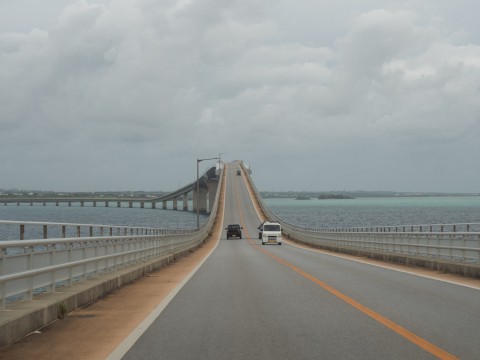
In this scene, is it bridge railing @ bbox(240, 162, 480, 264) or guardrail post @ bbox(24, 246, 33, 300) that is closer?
guardrail post @ bbox(24, 246, 33, 300)

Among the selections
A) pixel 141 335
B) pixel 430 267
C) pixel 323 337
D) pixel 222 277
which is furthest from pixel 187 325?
pixel 430 267

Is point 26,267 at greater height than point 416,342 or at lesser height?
greater

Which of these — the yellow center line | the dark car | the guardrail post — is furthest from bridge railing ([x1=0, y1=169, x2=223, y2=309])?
the dark car

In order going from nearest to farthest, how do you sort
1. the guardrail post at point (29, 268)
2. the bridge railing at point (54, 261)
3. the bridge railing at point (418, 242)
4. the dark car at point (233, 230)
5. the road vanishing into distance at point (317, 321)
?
1. the road vanishing into distance at point (317, 321)
2. the bridge railing at point (54, 261)
3. the guardrail post at point (29, 268)
4. the bridge railing at point (418, 242)
5. the dark car at point (233, 230)

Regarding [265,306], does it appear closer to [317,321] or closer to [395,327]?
[317,321]

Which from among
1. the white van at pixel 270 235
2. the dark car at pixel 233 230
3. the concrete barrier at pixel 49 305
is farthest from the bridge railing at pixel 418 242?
the dark car at pixel 233 230

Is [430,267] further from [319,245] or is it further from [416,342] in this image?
[319,245]

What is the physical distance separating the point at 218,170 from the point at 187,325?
176 metres

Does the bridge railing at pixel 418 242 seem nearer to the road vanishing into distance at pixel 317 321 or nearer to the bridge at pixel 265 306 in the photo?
the bridge at pixel 265 306

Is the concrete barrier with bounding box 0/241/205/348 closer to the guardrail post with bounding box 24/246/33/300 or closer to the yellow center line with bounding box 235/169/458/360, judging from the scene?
the guardrail post with bounding box 24/246/33/300

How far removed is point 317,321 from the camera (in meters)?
10.0

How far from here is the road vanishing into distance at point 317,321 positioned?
7785 millimetres

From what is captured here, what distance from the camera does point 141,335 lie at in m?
9.06

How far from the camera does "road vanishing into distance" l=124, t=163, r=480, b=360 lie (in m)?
7.79
